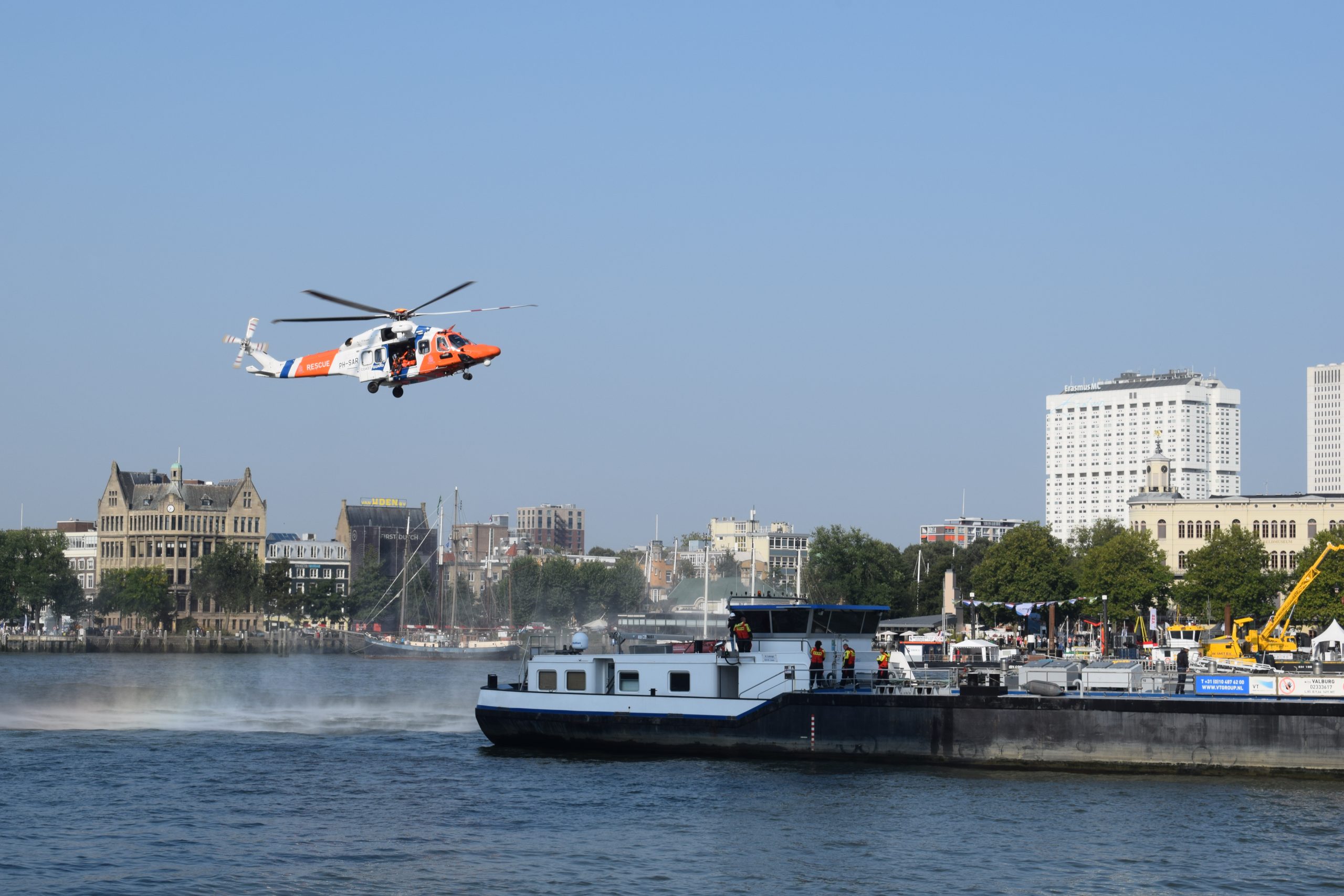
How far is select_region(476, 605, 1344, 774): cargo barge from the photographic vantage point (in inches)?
1768

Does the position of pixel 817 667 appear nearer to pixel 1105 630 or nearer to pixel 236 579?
pixel 1105 630

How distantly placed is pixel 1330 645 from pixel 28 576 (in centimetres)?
15579

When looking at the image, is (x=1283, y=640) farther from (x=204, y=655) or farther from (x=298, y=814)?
(x=204, y=655)

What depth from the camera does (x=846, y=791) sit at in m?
44.3

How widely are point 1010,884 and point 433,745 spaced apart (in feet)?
92.8

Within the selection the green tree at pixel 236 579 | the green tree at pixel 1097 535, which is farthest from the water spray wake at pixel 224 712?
the green tree at pixel 236 579

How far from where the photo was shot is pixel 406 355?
2147 inches

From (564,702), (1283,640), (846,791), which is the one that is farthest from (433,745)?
(1283,640)

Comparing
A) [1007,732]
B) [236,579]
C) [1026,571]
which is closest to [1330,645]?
[1026,571]

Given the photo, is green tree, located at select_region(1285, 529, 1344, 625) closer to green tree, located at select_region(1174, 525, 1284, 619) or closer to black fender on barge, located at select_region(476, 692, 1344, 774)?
green tree, located at select_region(1174, 525, 1284, 619)

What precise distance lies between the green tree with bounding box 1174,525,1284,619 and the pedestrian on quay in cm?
8673

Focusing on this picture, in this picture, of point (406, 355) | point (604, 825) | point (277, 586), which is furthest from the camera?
point (277, 586)

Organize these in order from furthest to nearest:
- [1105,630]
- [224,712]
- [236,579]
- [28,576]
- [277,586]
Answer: [236,579], [277,586], [28,576], [1105,630], [224,712]

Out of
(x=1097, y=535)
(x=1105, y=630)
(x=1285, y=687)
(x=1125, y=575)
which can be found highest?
(x=1097, y=535)
